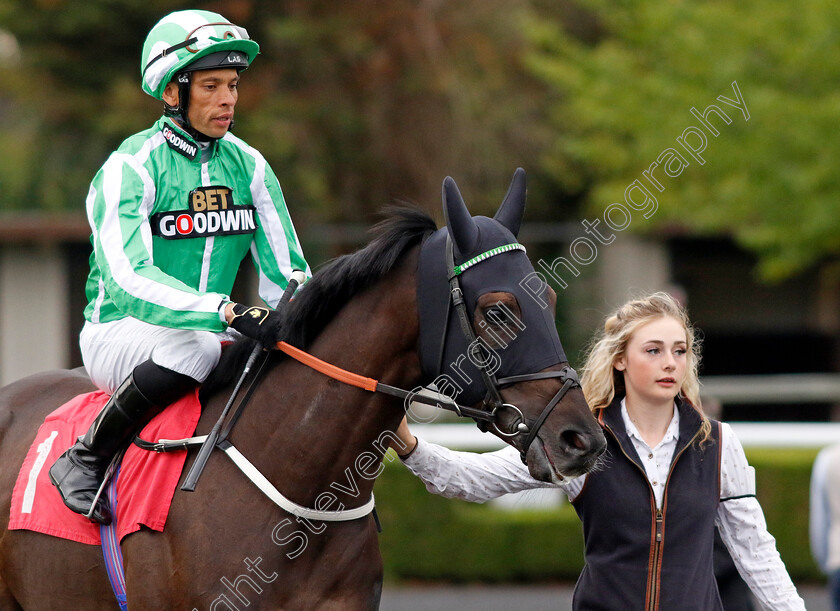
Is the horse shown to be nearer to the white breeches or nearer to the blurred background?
the white breeches

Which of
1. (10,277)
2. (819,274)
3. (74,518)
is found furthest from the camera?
(819,274)

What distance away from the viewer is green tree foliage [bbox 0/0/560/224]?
12523 millimetres

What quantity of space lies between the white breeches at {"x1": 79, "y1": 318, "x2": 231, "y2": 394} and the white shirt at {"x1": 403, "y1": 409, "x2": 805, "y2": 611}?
71cm

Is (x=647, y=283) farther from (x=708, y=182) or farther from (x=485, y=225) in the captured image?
(x=485, y=225)

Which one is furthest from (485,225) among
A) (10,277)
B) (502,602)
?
(10,277)

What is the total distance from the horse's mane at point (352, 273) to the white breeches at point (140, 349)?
301mm

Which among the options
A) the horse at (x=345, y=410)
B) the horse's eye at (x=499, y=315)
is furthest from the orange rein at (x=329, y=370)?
the horse's eye at (x=499, y=315)

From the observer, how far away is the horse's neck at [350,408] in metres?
3.03

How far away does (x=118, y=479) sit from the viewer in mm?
3244

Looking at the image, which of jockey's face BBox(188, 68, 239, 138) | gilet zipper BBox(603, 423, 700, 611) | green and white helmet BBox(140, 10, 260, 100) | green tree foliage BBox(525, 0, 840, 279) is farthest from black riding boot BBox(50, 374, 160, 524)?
green tree foliage BBox(525, 0, 840, 279)

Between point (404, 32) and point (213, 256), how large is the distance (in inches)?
411

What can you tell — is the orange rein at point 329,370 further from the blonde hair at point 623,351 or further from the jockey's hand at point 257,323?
the blonde hair at point 623,351

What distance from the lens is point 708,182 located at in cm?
1202

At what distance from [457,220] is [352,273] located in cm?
38
